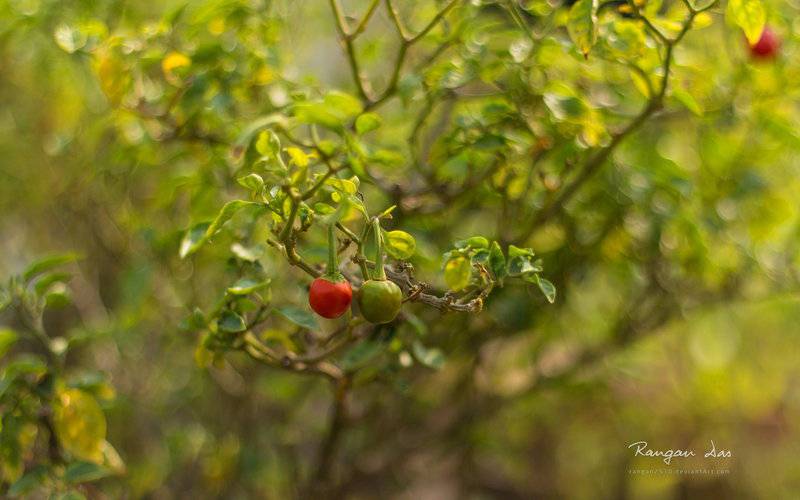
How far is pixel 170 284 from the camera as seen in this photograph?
5.86 ft

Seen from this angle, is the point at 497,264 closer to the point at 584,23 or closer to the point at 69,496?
the point at 584,23

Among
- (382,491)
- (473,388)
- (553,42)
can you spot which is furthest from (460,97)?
(382,491)

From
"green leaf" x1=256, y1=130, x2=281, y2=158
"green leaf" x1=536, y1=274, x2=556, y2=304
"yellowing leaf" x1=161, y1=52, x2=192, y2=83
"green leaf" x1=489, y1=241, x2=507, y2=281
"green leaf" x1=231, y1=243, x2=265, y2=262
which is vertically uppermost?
"green leaf" x1=256, y1=130, x2=281, y2=158

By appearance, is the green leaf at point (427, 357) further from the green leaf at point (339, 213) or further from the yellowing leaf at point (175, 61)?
the yellowing leaf at point (175, 61)

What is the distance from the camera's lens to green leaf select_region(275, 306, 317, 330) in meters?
0.99

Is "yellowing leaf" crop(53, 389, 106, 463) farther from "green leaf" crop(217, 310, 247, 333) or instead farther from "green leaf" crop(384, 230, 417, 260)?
"green leaf" crop(384, 230, 417, 260)

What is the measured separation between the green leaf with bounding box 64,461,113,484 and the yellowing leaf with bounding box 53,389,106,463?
0.03 meters

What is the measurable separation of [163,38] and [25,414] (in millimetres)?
614

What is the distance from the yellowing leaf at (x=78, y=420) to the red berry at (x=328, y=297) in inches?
20.9

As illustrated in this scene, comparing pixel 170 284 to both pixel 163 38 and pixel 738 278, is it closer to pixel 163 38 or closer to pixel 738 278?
pixel 163 38

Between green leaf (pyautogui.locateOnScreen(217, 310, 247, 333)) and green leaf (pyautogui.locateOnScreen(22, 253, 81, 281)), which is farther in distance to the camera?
green leaf (pyautogui.locateOnScreen(22, 253, 81, 281))
